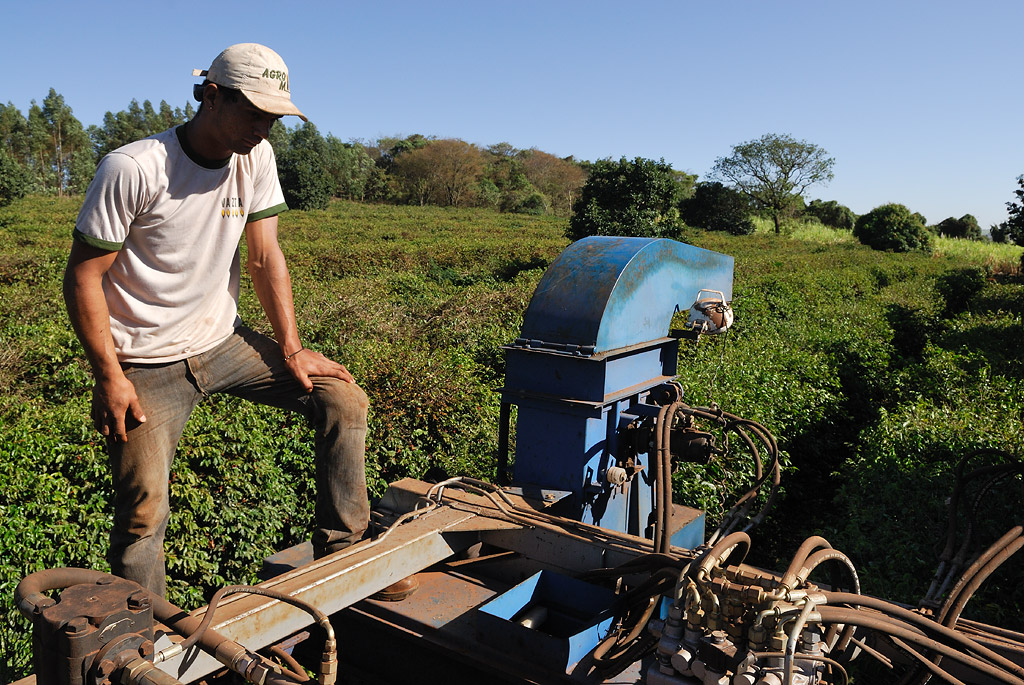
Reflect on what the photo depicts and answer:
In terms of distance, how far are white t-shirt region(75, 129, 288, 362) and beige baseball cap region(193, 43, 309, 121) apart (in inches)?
11.3

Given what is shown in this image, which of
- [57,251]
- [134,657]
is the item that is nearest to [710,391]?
[134,657]

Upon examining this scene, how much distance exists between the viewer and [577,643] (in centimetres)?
228

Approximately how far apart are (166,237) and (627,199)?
20.9 m

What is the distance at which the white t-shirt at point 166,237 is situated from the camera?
2.13 metres

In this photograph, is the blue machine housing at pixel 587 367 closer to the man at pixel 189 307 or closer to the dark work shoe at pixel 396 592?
the dark work shoe at pixel 396 592

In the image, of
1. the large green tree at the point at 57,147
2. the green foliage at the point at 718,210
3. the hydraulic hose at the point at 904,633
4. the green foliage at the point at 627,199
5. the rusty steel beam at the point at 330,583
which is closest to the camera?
the hydraulic hose at the point at 904,633

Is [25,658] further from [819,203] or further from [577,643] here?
[819,203]

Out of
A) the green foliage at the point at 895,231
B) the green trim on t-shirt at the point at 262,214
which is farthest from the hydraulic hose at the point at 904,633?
the green foliage at the point at 895,231

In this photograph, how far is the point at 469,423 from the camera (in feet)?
21.0

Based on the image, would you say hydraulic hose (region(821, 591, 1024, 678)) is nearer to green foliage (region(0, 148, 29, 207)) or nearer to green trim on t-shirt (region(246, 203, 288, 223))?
green trim on t-shirt (region(246, 203, 288, 223))

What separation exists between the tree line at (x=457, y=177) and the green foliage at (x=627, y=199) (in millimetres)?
9016

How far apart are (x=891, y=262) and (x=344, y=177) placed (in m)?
35.6

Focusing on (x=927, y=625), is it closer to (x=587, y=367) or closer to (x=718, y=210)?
(x=587, y=367)

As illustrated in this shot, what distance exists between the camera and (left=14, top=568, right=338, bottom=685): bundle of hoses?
5.04ft
